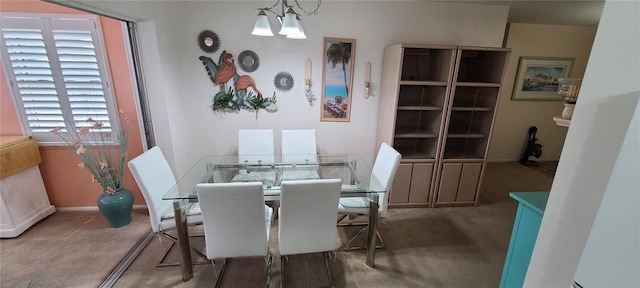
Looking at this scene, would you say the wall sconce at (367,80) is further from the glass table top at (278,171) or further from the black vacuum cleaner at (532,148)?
the black vacuum cleaner at (532,148)

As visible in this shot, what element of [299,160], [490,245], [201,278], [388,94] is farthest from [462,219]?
[201,278]

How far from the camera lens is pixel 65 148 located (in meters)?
2.57

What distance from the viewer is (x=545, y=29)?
392cm

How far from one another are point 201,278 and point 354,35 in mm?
2858

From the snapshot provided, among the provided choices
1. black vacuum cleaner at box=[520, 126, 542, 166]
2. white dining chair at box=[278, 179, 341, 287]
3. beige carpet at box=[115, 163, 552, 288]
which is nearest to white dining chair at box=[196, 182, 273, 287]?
white dining chair at box=[278, 179, 341, 287]

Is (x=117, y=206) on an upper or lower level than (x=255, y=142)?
lower

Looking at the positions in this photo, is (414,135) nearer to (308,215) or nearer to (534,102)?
(308,215)

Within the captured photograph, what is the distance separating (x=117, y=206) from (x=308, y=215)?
2077 millimetres

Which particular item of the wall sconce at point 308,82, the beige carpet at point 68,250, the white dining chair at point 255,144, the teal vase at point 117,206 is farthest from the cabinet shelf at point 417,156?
the teal vase at point 117,206

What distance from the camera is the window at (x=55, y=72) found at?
2.25m

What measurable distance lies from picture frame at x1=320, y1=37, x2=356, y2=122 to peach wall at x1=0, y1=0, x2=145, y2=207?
6.71ft

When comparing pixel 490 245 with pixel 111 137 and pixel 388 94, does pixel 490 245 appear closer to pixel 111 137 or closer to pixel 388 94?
pixel 388 94

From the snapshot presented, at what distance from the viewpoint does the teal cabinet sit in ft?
4.55

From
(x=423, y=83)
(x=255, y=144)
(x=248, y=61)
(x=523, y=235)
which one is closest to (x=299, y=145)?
(x=255, y=144)
